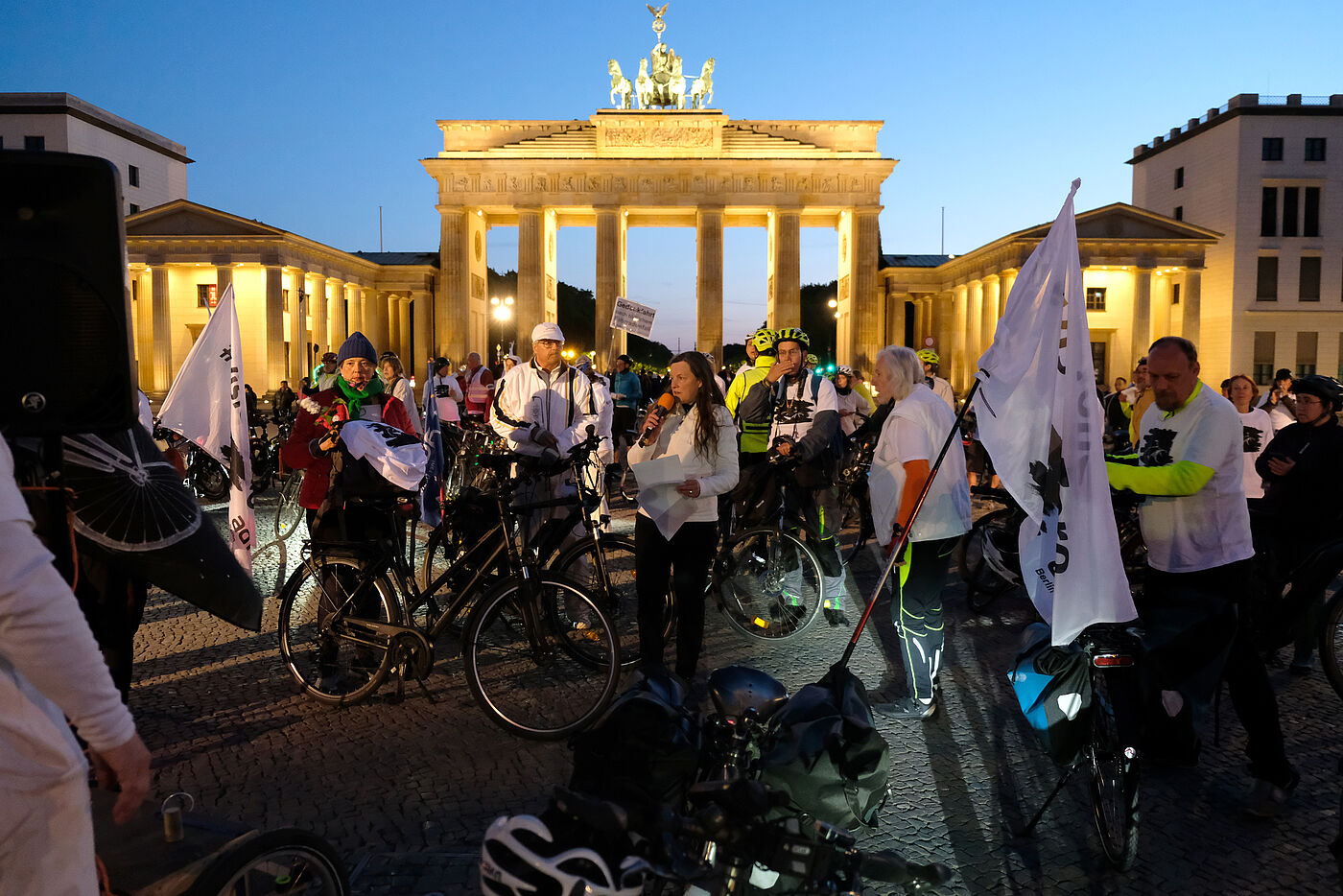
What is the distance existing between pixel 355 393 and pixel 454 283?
4336 centimetres

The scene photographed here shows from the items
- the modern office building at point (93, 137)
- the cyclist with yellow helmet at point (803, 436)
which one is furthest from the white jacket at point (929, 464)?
the modern office building at point (93, 137)

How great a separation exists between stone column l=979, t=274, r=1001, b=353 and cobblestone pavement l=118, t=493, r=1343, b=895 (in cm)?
4207

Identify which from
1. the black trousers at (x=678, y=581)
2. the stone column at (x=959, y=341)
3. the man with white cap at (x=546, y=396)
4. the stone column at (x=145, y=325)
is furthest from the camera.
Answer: the stone column at (x=959, y=341)

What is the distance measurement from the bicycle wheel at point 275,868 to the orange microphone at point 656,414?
2.94 meters

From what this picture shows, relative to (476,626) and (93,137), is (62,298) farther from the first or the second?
(93,137)

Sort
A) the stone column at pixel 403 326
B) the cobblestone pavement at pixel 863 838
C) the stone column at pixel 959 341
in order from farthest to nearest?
the stone column at pixel 403 326, the stone column at pixel 959 341, the cobblestone pavement at pixel 863 838

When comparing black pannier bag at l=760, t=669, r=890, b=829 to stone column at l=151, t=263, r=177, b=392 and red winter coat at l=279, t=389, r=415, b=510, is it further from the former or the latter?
stone column at l=151, t=263, r=177, b=392

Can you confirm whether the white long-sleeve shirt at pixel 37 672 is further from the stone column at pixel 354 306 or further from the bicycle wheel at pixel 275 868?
the stone column at pixel 354 306

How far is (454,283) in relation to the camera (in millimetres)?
47094

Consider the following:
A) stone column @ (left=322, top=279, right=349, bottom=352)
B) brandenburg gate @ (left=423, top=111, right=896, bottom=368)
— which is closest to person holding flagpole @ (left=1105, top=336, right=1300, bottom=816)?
brandenburg gate @ (left=423, top=111, right=896, bottom=368)

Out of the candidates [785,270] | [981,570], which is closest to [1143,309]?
[785,270]

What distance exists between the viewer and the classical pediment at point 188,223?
41.7m

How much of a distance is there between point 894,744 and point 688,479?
1.64 metres

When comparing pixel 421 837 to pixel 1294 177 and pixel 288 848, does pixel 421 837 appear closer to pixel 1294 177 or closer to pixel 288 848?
pixel 288 848
